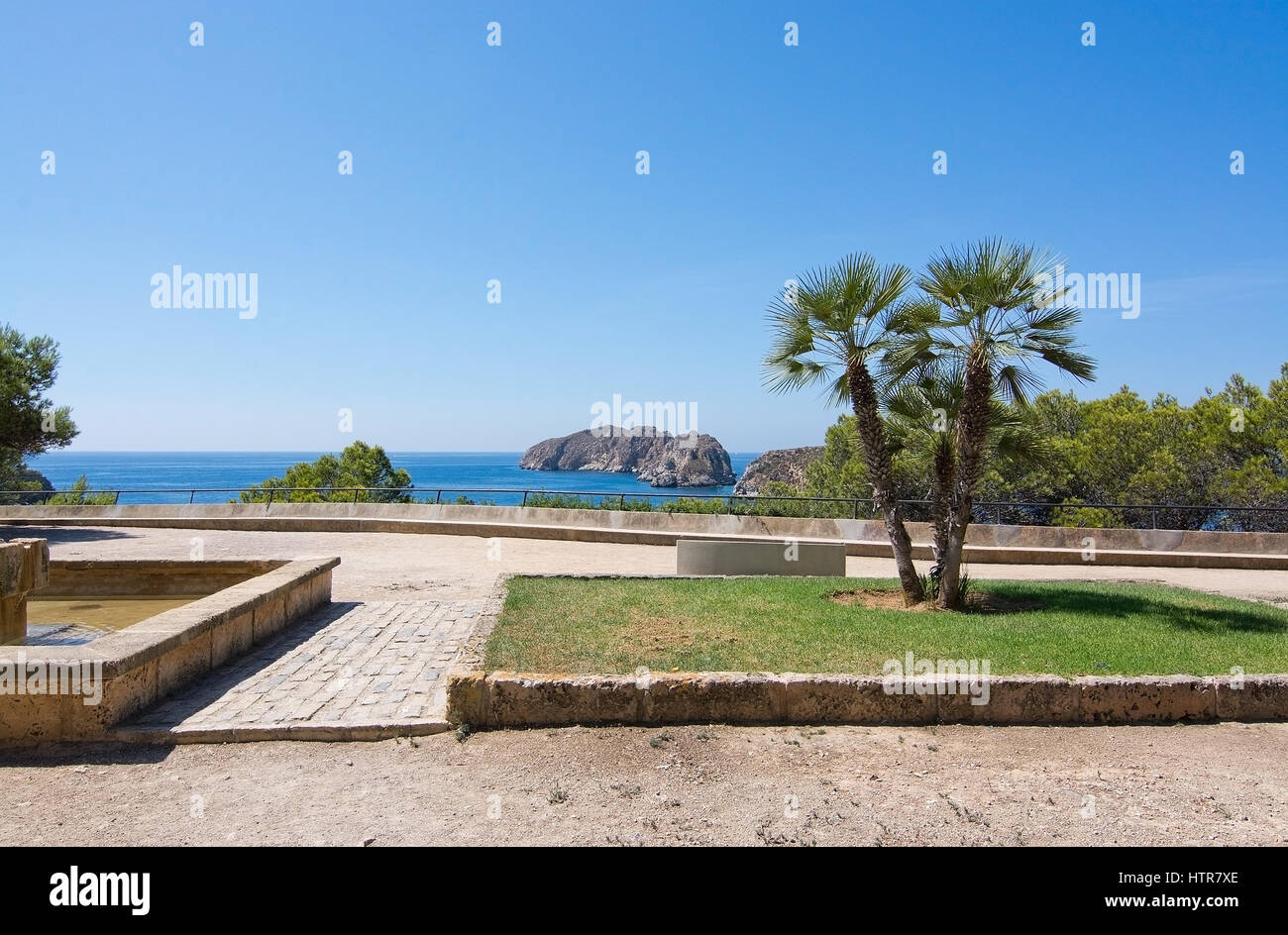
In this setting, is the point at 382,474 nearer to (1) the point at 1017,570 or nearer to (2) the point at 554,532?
(2) the point at 554,532

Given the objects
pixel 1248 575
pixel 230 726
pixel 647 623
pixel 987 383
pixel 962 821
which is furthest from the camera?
pixel 1248 575

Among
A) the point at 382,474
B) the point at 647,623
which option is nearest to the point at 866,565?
the point at 647,623

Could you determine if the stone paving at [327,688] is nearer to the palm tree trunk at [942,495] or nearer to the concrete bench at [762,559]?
the concrete bench at [762,559]

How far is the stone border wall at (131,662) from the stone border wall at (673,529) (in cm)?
1157

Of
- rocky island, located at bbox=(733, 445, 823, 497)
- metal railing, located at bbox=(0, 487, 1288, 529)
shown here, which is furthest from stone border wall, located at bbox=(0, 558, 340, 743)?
rocky island, located at bbox=(733, 445, 823, 497)

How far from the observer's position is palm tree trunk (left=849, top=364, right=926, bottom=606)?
988 cm

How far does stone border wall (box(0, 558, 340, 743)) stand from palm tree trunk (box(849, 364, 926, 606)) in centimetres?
697

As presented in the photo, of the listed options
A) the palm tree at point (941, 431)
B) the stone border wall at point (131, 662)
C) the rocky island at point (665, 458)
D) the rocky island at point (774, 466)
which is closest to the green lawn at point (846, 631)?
the palm tree at point (941, 431)

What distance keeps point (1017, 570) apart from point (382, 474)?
41979mm

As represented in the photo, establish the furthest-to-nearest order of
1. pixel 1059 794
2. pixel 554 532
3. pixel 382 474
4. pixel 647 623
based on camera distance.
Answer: pixel 382 474
pixel 554 532
pixel 647 623
pixel 1059 794

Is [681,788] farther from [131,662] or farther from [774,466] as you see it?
[774,466]

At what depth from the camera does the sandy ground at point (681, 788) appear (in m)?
4.00

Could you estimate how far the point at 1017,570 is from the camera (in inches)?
589
